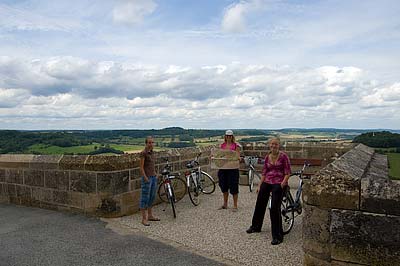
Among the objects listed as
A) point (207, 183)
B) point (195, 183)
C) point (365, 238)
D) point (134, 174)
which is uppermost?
point (134, 174)

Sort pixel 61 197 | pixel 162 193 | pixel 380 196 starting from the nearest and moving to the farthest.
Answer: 1. pixel 380 196
2. pixel 61 197
3. pixel 162 193

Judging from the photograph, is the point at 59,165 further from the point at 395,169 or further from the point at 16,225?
the point at 395,169

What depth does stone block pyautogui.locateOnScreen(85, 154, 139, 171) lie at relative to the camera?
7051 mm

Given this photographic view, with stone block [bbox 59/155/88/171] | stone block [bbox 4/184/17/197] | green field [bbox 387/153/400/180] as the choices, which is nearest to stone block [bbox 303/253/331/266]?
stone block [bbox 59/155/88/171]

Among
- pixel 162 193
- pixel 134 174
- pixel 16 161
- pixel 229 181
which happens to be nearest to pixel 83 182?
pixel 134 174

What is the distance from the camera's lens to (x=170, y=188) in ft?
24.5

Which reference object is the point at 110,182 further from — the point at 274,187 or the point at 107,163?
the point at 274,187

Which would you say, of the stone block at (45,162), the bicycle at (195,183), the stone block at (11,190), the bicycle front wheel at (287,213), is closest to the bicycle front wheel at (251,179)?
the bicycle at (195,183)

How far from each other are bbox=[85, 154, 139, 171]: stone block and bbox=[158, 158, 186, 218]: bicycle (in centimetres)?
87

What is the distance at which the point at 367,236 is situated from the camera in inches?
147

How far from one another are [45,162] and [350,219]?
6.28 metres

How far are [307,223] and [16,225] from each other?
517 centimetres

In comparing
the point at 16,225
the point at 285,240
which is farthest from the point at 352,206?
the point at 16,225

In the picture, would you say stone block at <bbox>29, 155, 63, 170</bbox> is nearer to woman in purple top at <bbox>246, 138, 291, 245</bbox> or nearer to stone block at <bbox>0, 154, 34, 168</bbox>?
stone block at <bbox>0, 154, 34, 168</bbox>
